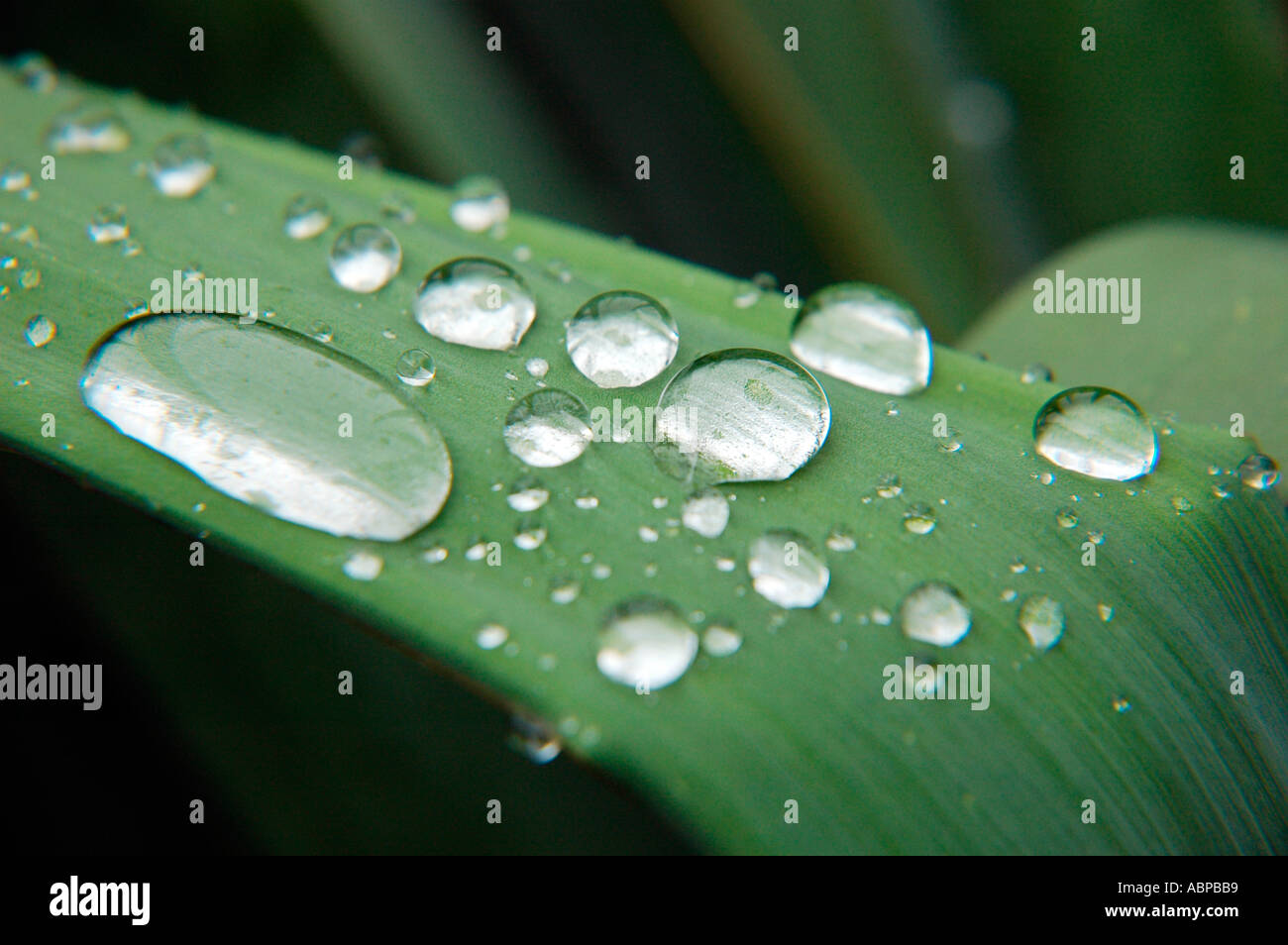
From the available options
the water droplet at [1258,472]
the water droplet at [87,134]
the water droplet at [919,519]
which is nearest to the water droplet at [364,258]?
the water droplet at [87,134]

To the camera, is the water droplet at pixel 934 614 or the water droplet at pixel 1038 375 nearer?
the water droplet at pixel 934 614

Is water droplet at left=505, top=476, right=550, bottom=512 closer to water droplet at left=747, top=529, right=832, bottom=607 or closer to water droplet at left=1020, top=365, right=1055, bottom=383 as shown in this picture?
water droplet at left=747, top=529, right=832, bottom=607

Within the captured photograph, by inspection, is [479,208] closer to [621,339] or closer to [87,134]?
[621,339]

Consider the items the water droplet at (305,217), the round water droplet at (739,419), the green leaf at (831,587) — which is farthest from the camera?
the water droplet at (305,217)

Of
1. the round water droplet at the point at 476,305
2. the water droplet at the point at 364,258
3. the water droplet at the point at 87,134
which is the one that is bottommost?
the round water droplet at the point at 476,305

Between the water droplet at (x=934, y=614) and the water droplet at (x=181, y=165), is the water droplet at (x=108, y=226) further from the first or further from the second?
the water droplet at (x=934, y=614)

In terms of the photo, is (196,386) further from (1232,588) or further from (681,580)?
(1232,588)

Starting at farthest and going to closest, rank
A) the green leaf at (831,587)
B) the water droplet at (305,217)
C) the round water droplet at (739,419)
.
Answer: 1. the water droplet at (305,217)
2. the round water droplet at (739,419)
3. the green leaf at (831,587)

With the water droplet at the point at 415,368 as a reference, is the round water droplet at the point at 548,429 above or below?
below
